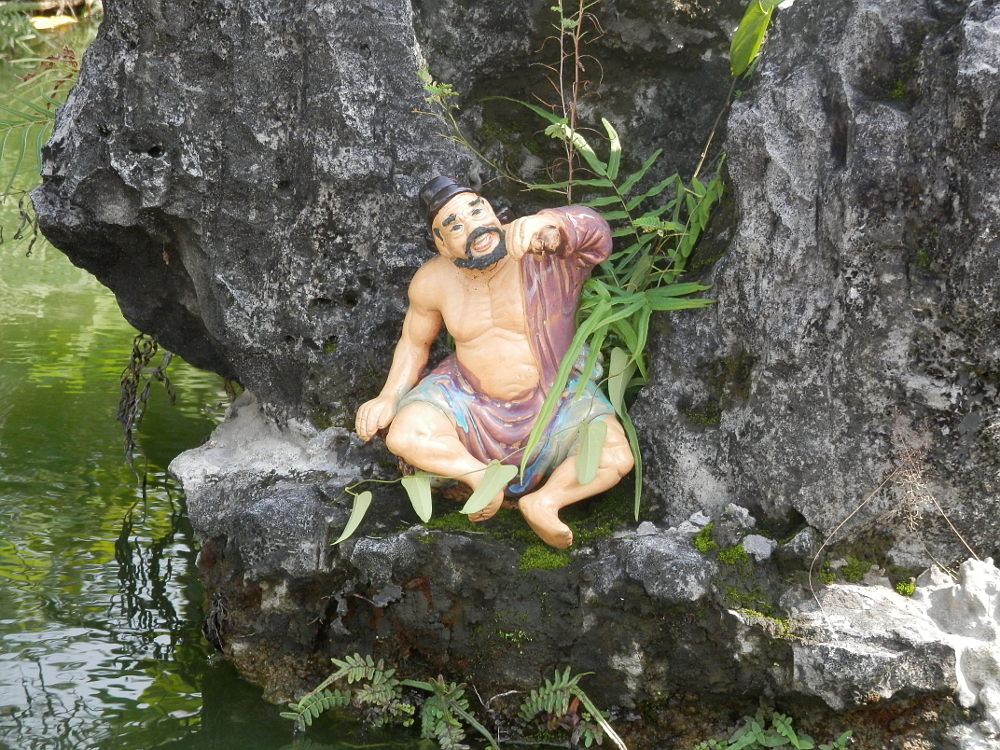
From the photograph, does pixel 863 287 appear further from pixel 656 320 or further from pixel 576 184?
pixel 576 184

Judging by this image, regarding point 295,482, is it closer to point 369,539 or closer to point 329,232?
point 369,539

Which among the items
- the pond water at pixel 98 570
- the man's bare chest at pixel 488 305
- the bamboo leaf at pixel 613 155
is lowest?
the pond water at pixel 98 570

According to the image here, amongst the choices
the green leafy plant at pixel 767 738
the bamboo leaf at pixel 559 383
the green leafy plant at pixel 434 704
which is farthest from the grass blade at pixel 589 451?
the green leafy plant at pixel 767 738

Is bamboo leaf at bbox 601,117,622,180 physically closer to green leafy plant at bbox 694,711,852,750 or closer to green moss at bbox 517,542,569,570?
green moss at bbox 517,542,569,570

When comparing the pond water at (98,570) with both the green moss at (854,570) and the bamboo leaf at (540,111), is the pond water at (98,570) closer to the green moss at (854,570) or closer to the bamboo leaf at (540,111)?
the green moss at (854,570)

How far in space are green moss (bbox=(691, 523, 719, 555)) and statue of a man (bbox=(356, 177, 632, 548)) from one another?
0.82 ft

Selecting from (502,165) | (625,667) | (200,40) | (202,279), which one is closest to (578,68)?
(502,165)

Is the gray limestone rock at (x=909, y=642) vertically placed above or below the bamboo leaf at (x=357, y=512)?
below

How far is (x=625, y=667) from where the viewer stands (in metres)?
2.54

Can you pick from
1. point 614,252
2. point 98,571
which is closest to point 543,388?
point 614,252

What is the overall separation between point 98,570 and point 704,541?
7.42 feet

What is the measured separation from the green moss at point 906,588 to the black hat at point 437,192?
1.45 metres

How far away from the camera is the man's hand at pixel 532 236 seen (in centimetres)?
256

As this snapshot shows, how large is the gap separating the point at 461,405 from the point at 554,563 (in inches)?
19.3
